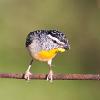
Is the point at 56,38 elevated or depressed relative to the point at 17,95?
elevated

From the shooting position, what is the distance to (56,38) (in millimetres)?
1954

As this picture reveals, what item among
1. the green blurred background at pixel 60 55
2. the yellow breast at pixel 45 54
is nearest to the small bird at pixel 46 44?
the yellow breast at pixel 45 54

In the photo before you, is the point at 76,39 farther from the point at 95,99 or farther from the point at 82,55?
the point at 95,99

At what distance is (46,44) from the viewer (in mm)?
2012

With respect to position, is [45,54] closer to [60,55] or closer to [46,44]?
[46,44]

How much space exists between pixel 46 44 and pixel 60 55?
2.13 metres

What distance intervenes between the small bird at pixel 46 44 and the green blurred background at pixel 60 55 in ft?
4.56

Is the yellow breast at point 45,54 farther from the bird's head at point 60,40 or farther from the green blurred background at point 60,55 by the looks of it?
the green blurred background at point 60,55

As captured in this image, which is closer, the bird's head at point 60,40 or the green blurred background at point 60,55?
the bird's head at point 60,40

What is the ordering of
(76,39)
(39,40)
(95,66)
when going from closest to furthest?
(39,40) < (95,66) < (76,39)

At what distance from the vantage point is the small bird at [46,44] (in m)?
1.92
